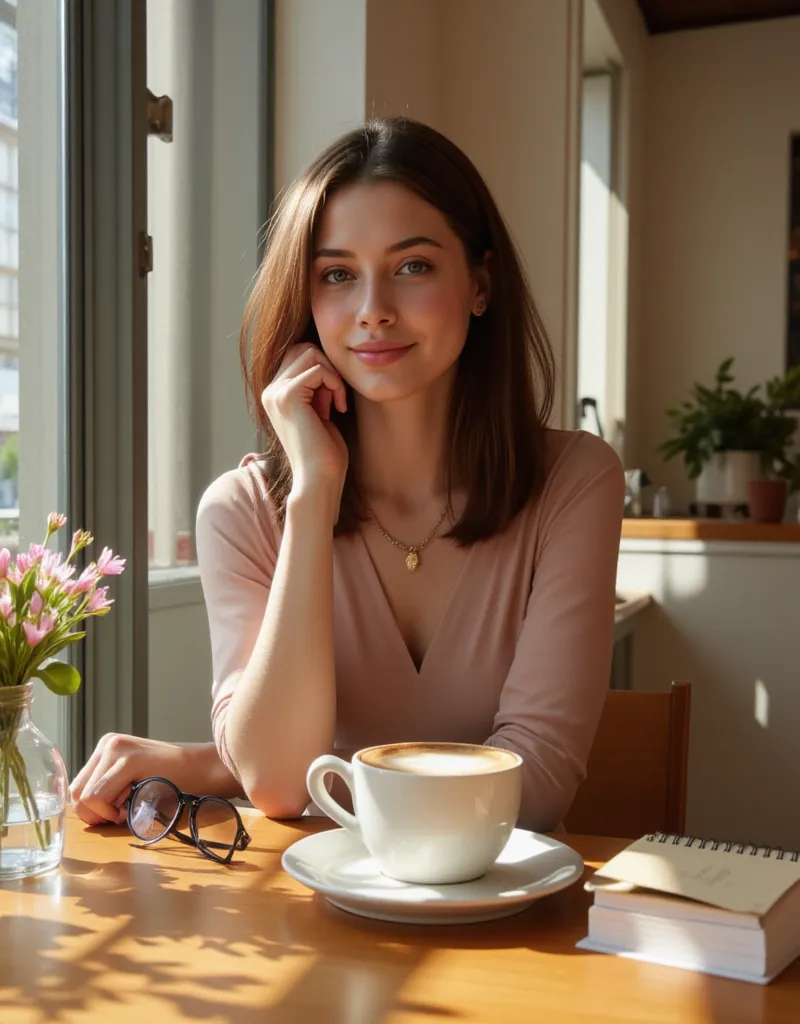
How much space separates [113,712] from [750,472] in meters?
2.48

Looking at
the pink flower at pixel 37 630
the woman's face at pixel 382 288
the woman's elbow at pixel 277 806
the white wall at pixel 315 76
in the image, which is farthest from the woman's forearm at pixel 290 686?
the white wall at pixel 315 76

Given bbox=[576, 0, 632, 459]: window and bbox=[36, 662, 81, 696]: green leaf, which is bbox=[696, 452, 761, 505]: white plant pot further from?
bbox=[36, 662, 81, 696]: green leaf

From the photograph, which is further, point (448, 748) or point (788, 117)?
point (788, 117)

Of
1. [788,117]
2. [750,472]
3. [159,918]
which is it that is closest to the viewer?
[159,918]

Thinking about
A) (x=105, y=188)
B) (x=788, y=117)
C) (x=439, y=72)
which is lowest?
(x=105, y=188)

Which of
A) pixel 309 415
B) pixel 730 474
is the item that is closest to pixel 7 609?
pixel 309 415

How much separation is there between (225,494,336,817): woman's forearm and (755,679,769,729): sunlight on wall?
Answer: 6.39 feet

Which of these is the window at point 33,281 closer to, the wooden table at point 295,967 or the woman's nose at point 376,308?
the woman's nose at point 376,308

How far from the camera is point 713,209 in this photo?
4.50m

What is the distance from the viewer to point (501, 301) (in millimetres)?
1488

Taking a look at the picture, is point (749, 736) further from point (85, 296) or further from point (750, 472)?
point (85, 296)

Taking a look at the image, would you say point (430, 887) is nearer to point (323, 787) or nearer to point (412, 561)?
point (323, 787)

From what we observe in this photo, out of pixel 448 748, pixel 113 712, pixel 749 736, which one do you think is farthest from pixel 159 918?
pixel 749 736

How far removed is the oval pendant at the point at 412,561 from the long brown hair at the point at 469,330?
53mm
